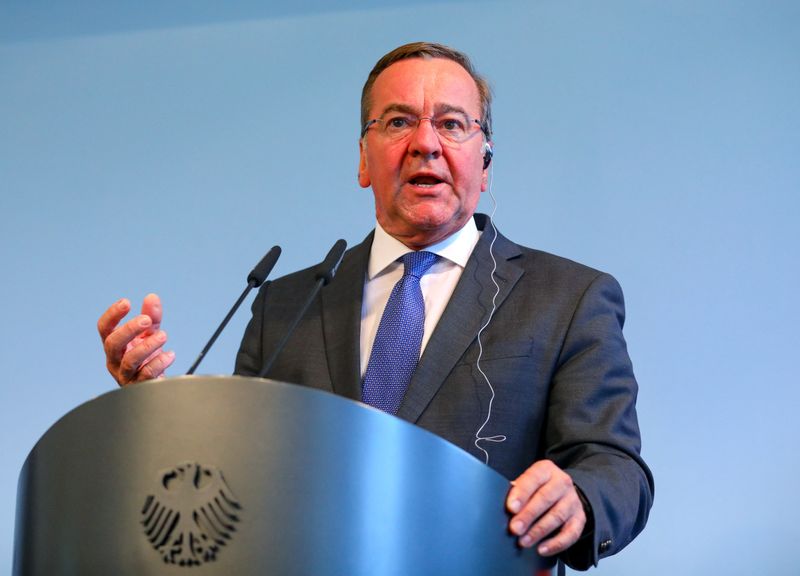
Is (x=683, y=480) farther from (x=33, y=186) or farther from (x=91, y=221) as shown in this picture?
(x=33, y=186)

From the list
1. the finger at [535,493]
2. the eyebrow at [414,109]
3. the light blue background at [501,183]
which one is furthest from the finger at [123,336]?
the light blue background at [501,183]

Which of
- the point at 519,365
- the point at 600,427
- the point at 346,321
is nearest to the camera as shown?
the point at 600,427

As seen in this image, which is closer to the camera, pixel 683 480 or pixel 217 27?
pixel 683 480

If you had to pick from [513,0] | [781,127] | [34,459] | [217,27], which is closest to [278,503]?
[34,459]

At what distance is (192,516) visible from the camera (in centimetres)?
99

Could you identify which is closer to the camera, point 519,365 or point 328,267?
point 328,267

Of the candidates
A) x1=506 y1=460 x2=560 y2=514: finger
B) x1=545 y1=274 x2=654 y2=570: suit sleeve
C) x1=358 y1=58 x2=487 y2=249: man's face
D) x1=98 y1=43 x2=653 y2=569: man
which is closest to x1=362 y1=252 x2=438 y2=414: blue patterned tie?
x1=98 y1=43 x2=653 y2=569: man

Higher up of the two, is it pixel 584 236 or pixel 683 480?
pixel 584 236

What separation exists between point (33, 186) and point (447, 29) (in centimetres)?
127

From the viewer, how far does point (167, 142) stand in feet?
10.1

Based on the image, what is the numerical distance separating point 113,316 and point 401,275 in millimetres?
650

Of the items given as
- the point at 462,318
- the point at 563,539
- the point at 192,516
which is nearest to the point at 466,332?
the point at 462,318

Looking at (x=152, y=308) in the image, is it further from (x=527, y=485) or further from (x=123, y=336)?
(x=527, y=485)

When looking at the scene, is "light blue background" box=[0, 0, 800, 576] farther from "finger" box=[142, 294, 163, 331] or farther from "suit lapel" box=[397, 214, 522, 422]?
"finger" box=[142, 294, 163, 331]
